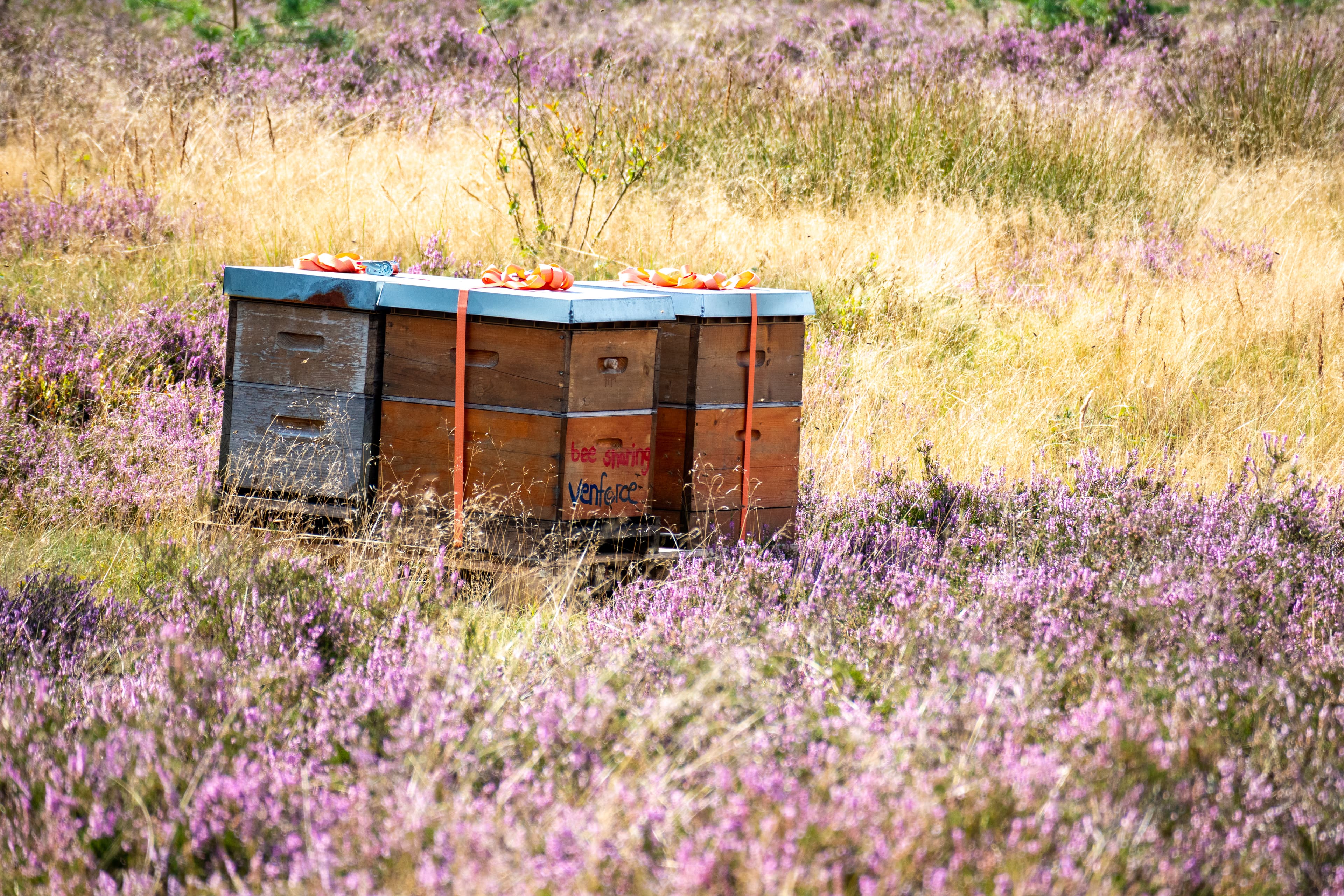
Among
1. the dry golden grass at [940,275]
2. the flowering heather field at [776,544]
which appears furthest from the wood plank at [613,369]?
the dry golden grass at [940,275]

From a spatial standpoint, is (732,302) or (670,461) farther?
(670,461)

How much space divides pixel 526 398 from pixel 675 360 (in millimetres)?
576

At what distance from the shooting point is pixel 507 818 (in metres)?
1.84

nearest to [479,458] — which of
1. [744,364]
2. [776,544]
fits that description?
[744,364]

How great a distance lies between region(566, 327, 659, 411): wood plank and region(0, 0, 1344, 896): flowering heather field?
0.60 meters

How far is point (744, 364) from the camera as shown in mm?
3869

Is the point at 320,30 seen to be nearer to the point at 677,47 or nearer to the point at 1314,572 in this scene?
the point at 677,47

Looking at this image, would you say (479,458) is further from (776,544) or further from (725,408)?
(776,544)

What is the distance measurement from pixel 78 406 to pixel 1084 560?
4.24 m

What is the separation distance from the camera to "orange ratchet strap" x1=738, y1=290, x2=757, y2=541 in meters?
3.81

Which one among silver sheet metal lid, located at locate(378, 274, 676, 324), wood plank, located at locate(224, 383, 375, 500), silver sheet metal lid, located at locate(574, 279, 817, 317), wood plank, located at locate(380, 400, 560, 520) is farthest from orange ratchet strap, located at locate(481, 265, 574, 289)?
wood plank, located at locate(224, 383, 375, 500)

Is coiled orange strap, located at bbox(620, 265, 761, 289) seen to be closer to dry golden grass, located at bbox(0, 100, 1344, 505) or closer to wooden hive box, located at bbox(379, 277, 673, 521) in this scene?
wooden hive box, located at bbox(379, 277, 673, 521)

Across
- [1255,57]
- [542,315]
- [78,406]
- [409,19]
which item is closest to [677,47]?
[409,19]

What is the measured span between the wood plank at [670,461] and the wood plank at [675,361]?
47mm
